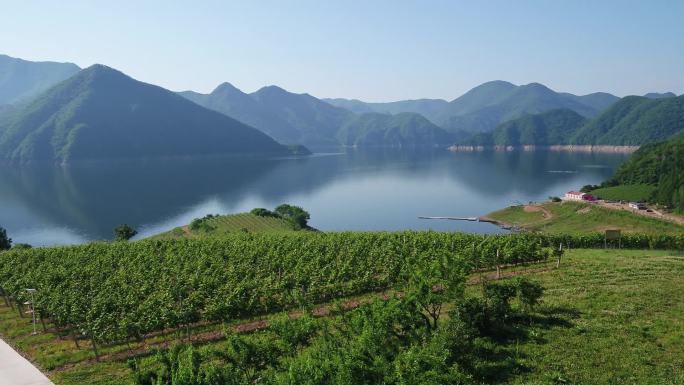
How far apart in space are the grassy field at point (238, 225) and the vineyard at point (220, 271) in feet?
138

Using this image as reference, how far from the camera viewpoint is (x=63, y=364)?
28.1m

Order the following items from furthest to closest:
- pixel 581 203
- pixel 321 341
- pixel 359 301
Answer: pixel 581 203, pixel 359 301, pixel 321 341

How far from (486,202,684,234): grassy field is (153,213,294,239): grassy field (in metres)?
63.1

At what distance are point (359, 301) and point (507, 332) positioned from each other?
13.0 meters

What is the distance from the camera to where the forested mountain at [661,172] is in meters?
122

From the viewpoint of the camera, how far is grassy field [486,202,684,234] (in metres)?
97.6

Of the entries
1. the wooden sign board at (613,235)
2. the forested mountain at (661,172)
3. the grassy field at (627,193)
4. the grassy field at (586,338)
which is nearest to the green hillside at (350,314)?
the grassy field at (586,338)

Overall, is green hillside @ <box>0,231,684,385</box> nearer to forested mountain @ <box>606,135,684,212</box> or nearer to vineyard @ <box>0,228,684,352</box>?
vineyard @ <box>0,228,684,352</box>

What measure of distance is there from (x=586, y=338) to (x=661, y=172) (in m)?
152

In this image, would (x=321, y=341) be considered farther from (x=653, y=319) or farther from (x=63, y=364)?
(x=653, y=319)

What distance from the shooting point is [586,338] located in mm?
25141

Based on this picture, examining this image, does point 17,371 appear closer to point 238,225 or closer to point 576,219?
point 238,225

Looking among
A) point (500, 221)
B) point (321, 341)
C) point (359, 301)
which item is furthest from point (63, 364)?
point (500, 221)

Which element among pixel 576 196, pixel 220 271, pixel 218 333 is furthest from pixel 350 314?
pixel 576 196
